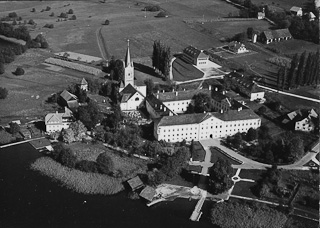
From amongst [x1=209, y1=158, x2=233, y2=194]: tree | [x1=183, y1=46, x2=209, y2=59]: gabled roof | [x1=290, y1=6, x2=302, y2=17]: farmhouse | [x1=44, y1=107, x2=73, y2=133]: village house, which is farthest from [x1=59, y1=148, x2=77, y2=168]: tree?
[x1=290, y1=6, x2=302, y2=17]: farmhouse

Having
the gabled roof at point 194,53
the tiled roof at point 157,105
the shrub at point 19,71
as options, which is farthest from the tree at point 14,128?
the gabled roof at point 194,53


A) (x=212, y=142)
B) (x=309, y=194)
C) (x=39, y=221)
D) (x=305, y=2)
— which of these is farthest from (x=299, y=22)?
(x=39, y=221)

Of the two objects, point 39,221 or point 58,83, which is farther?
point 58,83

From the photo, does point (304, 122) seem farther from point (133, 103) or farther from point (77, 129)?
point (77, 129)

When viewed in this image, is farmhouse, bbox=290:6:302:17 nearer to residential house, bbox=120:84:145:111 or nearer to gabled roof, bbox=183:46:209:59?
gabled roof, bbox=183:46:209:59

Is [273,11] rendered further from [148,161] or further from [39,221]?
[39,221]

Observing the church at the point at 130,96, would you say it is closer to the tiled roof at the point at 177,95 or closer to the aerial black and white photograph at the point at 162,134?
the aerial black and white photograph at the point at 162,134
